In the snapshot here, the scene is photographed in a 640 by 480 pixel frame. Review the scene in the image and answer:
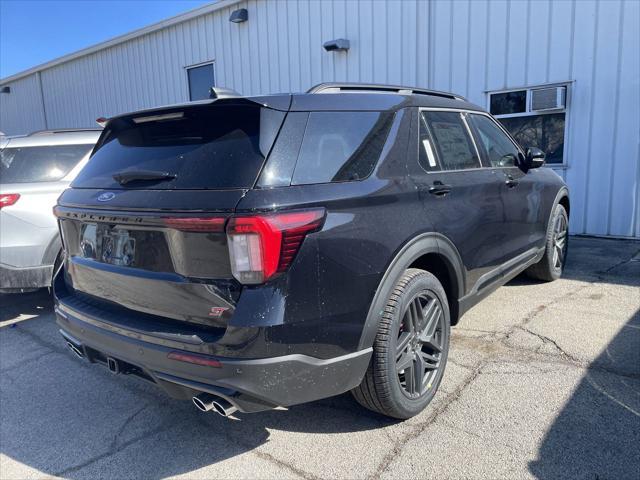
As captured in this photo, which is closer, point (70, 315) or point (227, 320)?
point (227, 320)

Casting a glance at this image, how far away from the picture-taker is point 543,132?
8.01 metres

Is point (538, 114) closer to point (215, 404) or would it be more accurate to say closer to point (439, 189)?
point (439, 189)

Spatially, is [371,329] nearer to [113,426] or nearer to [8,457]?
[113,426]

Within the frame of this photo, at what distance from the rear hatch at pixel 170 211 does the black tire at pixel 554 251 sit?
12.2 feet

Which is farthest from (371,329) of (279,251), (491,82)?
(491,82)

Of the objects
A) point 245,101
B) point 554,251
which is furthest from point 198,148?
point 554,251

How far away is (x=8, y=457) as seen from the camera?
278cm

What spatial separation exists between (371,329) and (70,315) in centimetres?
167

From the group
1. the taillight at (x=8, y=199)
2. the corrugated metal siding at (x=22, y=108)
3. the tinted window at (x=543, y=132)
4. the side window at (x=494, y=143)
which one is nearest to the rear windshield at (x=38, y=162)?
the taillight at (x=8, y=199)

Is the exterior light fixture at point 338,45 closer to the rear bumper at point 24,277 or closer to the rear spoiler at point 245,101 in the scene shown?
the rear bumper at point 24,277

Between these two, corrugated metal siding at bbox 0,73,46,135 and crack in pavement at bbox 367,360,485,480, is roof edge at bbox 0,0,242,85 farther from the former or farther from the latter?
crack in pavement at bbox 367,360,485,480

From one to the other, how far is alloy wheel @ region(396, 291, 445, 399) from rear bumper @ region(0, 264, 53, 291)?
365 centimetres

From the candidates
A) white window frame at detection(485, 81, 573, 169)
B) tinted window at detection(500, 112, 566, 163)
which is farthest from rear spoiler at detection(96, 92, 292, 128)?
tinted window at detection(500, 112, 566, 163)

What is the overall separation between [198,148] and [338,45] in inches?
317
